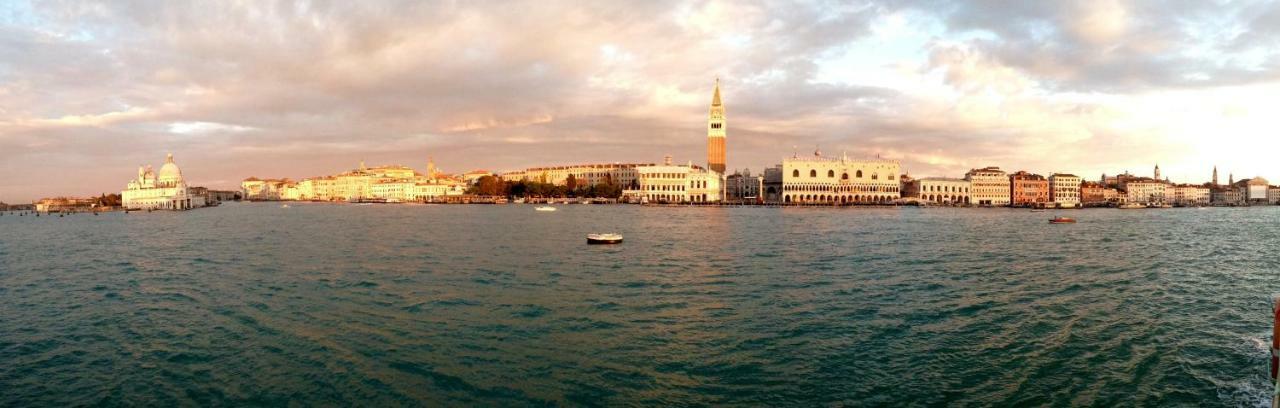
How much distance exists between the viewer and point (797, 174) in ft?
271

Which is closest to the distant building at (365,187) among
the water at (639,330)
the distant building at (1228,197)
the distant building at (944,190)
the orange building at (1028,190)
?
the distant building at (944,190)

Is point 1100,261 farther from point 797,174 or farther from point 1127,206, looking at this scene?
point 1127,206

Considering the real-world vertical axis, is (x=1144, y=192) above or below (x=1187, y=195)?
above

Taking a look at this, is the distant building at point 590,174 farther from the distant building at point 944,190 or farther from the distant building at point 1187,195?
the distant building at point 1187,195

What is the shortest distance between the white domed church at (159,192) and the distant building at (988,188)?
3592 inches

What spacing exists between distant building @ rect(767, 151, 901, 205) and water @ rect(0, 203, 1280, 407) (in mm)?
64737

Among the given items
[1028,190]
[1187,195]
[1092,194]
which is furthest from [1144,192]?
[1028,190]

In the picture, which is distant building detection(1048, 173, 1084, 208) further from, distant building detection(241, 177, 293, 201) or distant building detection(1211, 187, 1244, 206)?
distant building detection(241, 177, 293, 201)

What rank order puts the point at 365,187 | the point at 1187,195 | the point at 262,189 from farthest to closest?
Result: 1. the point at 262,189
2. the point at 365,187
3. the point at 1187,195

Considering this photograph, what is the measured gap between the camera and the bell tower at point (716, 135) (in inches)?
3455

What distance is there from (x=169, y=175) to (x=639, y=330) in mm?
89318

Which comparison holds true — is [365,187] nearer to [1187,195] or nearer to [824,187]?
[824,187]

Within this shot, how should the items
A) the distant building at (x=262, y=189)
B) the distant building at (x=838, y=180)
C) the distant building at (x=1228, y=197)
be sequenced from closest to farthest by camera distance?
the distant building at (x=838, y=180)
the distant building at (x=1228, y=197)
the distant building at (x=262, y=189)

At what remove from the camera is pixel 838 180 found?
83.3 metres
